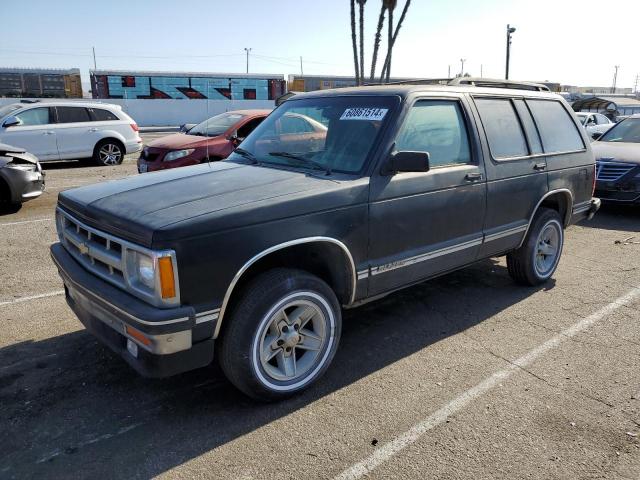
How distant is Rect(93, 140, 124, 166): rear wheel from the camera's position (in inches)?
535

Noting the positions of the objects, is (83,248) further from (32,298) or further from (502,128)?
(502,128)

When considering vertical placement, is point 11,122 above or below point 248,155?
above

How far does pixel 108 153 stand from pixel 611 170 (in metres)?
12.0

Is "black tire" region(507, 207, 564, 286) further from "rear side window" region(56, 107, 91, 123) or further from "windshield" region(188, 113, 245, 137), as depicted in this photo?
"rear side window" region(56, 107, 91, 123)

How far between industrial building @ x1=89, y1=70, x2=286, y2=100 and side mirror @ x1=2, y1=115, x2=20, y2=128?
90.7ft

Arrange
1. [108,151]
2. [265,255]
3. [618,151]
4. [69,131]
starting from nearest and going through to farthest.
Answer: [265,255]
[618,151]
[69,131]
[108,151]

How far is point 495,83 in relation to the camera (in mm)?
5012

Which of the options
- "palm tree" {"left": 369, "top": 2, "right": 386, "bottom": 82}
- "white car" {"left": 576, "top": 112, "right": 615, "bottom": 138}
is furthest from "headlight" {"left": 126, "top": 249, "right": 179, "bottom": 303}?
"palm tree" {"left": 369, "top": 2, "right": 386, "bottom": 82}

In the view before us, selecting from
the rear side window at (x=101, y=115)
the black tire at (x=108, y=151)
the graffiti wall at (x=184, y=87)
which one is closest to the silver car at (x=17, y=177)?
the black tire at (x=108, y=151)

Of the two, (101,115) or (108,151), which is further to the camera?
(108,151)

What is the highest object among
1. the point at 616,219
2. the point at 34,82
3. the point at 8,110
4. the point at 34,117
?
the point at 34,82

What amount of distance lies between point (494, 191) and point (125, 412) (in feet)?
10.8

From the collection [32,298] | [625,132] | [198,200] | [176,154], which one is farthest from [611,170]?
[32,298]

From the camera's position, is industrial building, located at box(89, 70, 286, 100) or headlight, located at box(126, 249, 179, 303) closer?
headlight, located at box(126, 249, 179, 303)
